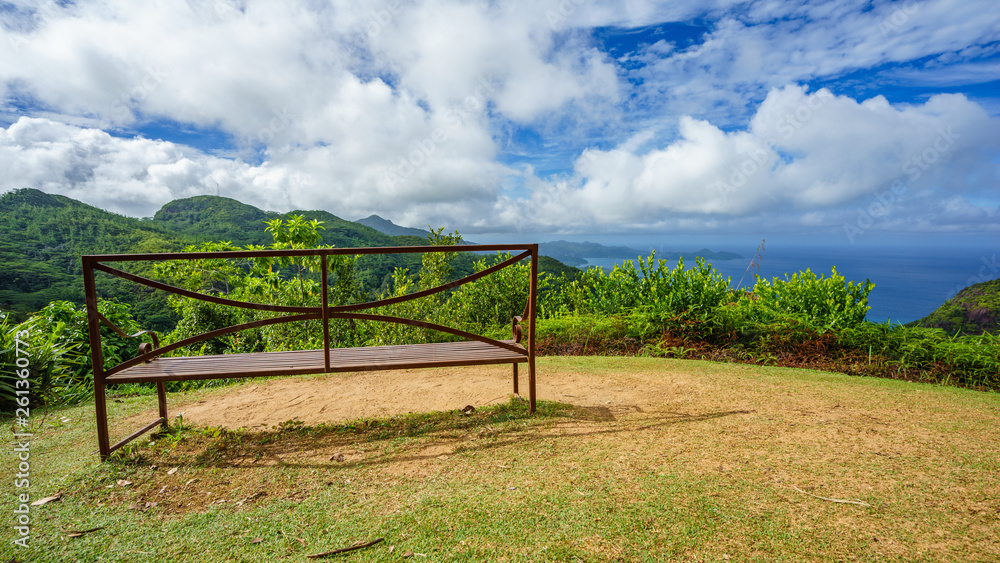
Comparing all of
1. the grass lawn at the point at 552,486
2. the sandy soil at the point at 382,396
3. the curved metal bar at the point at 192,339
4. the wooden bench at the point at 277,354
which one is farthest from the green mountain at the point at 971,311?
the curved metal bar at the point at 192,339

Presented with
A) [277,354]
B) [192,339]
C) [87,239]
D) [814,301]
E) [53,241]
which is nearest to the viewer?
[192,339]

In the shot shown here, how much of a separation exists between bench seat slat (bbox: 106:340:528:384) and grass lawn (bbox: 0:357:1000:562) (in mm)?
514

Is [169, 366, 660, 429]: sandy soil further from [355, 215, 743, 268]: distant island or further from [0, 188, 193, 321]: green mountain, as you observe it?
[0, 188, 193, 321]: green mountain

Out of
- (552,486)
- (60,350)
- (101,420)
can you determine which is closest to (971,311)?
(552,486)

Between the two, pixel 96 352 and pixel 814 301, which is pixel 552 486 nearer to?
pixel 96 352

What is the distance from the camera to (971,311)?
6.91 m

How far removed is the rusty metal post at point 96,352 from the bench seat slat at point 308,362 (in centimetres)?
9

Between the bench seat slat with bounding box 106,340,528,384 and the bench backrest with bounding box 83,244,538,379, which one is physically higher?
the bench backrest with bounding box 83,244,538,379

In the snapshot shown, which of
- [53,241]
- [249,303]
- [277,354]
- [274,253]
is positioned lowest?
[277,354]

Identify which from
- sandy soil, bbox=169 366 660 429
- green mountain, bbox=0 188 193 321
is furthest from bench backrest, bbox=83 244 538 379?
green mountain, bbox=0 188 193 321

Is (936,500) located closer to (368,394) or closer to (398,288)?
(368,394)

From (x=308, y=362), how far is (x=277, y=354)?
0.45 m

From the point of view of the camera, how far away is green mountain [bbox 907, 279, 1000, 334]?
5.71 m

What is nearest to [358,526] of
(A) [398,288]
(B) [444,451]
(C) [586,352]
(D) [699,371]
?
(B) [444,451]
